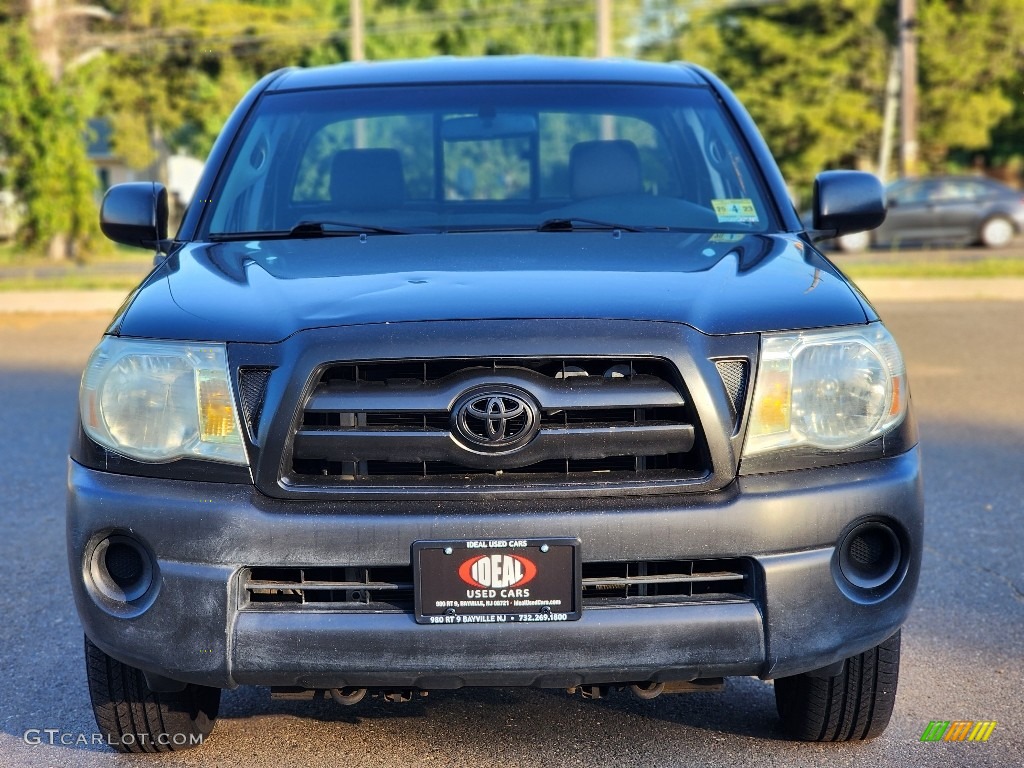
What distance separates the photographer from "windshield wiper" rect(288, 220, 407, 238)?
12.6ft

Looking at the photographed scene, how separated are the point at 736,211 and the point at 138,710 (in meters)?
2.13

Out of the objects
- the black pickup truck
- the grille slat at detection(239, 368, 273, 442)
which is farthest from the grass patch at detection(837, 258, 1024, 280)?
the grille slat at detection(239, 368, 273, 442)

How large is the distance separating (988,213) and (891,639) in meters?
23.9

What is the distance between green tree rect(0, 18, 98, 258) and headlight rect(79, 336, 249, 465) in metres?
19.6

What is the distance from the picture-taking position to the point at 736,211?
4012 mm

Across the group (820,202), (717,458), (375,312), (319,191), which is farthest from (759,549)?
(319,191)

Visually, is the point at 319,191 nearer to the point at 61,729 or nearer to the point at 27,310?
the point at 61,729

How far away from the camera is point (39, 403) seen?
8945 millimetres

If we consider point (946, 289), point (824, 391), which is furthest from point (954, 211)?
point (824, 391)

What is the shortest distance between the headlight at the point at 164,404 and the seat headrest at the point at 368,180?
1.26m

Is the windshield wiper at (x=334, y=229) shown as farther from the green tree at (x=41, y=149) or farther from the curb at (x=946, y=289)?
the green tree at (x=41, y=149)

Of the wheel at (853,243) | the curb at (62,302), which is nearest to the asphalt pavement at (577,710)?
the curb at (62,302)

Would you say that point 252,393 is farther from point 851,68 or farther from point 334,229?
point 851,68

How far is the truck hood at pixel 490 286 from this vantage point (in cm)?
292
